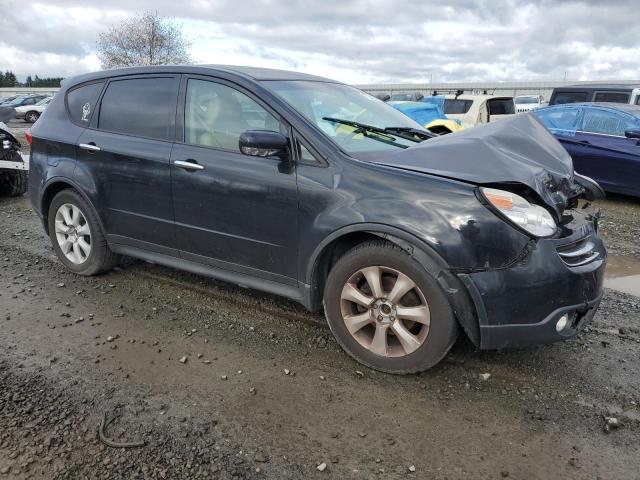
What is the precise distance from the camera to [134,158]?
3.96m

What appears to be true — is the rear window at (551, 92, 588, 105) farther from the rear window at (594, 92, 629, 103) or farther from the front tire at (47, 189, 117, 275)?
the front tire at (47, 189, 117, 275)

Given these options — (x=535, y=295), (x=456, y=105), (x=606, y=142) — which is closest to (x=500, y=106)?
(x=456, y=105)

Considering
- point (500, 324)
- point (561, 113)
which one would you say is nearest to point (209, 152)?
point (500, 324)

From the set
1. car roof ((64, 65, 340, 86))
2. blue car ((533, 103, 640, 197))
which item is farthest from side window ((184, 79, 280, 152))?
blue car ((533, 103, 640, 197))

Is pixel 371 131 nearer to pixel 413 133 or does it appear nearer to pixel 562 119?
pixel 413 133

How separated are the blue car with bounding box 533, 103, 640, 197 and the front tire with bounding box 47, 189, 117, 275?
267 inches

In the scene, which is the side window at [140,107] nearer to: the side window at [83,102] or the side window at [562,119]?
the side window at [83,102]

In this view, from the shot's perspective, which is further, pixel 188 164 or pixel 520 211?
pixel 188 164

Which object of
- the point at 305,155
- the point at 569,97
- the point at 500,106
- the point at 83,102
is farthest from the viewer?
the point at 500,106

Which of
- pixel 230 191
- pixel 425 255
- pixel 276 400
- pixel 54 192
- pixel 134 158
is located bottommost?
pixel 276 400

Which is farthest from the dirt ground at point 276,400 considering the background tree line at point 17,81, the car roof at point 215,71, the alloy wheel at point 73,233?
the background tree line at point 17,81

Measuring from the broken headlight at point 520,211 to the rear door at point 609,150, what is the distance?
623 centimetres

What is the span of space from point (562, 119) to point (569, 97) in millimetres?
2573

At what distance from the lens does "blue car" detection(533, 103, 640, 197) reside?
26.0 ft
